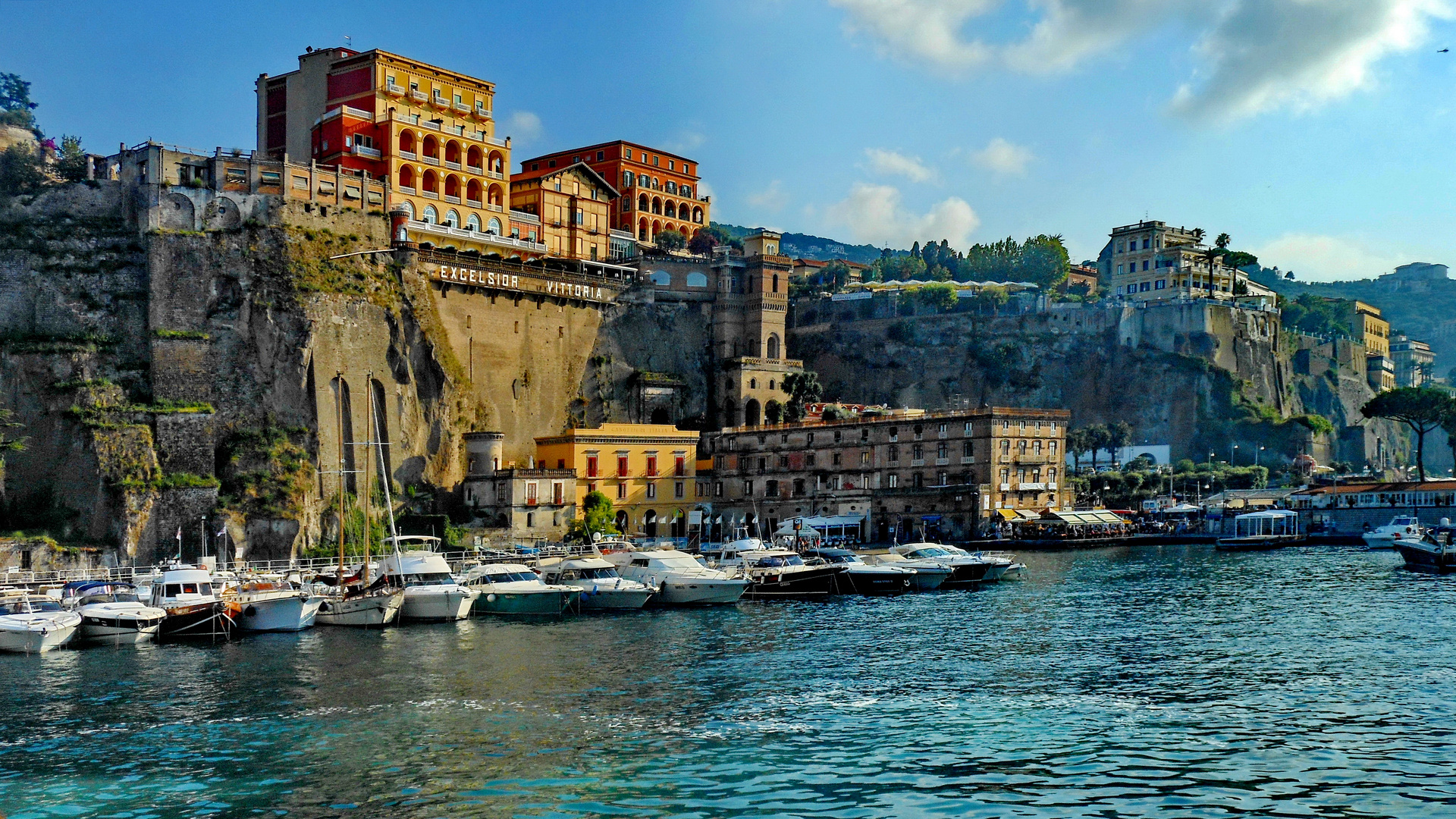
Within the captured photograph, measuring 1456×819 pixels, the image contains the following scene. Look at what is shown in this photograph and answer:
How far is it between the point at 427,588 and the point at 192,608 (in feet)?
27.2

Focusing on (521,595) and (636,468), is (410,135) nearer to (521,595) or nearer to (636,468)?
(636,468)

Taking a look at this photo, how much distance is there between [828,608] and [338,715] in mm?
26173

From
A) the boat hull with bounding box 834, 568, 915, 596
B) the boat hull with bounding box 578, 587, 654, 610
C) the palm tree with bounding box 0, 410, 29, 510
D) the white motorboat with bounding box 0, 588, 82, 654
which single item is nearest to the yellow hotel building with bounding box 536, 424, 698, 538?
the boat hull with bounding box 834, 568, 915, 596

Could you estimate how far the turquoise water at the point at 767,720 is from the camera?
23.0m

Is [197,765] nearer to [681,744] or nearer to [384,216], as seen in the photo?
[681,744]

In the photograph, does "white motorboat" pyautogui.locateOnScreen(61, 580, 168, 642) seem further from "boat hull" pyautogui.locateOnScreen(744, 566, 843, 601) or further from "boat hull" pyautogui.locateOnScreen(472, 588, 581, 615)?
"boat hull" pyautogui.locateOnScreen(744, 566, 843, 601)

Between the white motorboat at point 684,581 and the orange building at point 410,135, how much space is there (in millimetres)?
40198

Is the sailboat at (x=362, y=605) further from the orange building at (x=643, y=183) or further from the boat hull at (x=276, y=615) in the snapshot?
the orange building at (x=643, y=183)

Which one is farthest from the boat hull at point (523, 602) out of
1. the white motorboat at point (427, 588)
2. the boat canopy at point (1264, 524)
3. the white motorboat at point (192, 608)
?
the boat canopy at point (1264, 524)

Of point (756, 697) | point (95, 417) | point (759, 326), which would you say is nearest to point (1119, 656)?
point (756, 697)

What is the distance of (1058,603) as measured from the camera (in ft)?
174

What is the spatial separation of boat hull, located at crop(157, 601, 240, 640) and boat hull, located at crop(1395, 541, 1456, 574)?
54307 mm

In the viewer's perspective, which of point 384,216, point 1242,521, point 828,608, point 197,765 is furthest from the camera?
point 1242,521

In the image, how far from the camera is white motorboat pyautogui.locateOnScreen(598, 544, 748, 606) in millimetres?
55156
